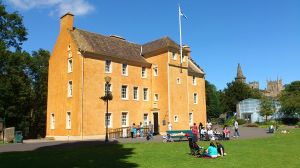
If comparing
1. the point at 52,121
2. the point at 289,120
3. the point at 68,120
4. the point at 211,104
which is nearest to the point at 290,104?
the point at 289,120

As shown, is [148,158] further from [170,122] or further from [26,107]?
[26,107]

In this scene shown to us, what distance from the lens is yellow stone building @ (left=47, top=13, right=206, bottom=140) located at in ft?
119

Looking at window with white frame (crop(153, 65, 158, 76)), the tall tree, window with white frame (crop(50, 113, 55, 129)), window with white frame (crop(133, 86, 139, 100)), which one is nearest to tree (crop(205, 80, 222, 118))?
the tall tree

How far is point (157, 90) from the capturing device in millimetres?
42969

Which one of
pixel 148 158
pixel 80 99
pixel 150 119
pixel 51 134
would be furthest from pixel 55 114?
pixel 148 158

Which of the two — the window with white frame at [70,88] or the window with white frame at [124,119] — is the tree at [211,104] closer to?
the window with white frame at [124,119]

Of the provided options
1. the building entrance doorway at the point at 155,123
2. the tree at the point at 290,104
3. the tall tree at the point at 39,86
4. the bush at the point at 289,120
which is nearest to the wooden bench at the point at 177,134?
the building entrance doorway at the point at 155,123

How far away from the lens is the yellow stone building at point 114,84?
1422 inches

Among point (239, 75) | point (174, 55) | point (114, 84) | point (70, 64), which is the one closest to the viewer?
point (70, 64)

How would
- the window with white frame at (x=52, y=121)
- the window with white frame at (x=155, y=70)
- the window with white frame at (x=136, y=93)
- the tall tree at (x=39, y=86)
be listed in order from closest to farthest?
the window with white frame at (x=52, y=121)
the window with white frame at (x=136, y=93)
the window with white frame at (x=155, y=70)
the tall tree at (x=39, y=86)

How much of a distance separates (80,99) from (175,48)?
1489 centimetres

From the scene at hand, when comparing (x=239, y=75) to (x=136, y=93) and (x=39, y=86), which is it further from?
(x=136, y=93)

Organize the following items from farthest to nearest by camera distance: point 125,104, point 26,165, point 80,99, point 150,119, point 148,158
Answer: point 150,119 < point 125,104 < point 80,99 < point 148,158 < point 26,165

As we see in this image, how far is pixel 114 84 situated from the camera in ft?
128
